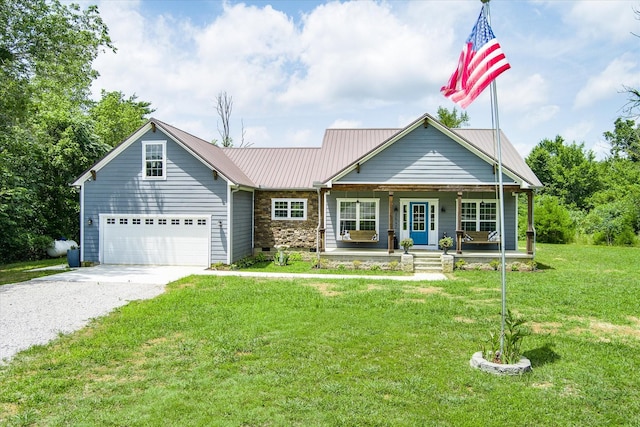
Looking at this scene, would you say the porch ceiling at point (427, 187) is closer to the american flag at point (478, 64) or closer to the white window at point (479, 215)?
the white window at point (479, 215)

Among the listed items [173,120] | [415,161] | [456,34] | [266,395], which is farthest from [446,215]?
[173,120]

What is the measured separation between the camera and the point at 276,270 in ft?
51.7

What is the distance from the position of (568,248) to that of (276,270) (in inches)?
641

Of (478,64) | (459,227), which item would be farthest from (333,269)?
(478,64)

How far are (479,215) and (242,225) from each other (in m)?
9.37

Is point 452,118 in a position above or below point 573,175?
above

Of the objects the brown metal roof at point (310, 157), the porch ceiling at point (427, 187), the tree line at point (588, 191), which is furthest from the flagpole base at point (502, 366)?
the tree line at point (588, 191)

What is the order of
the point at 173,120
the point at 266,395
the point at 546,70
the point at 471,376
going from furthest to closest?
the point at 173,120 < the point at 546,70 < the point at 471,376 < the point at 266,395

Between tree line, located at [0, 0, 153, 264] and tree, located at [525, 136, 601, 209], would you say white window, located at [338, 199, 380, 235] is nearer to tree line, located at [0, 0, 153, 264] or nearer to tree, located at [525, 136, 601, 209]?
tree line, located at [0, 0, 153, 264]

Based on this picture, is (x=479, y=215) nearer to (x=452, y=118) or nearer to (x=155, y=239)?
(x=155, y=239)

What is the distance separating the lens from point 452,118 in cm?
4212

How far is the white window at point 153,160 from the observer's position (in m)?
16.5

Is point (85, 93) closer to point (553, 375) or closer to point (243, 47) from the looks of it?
point (243, 47)

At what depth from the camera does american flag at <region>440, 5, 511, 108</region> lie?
5.99m
